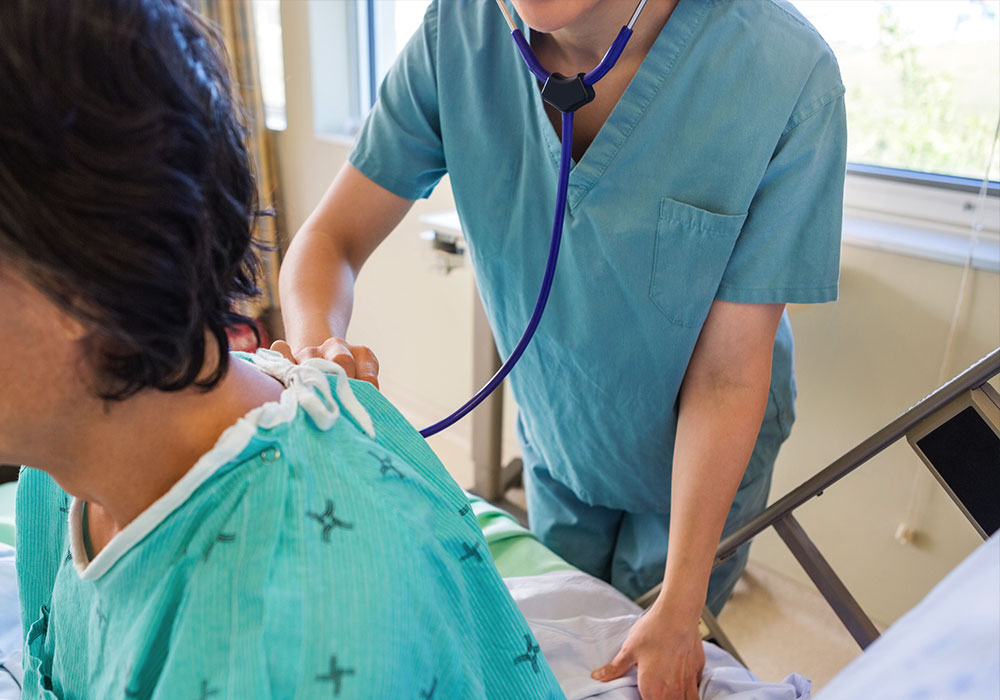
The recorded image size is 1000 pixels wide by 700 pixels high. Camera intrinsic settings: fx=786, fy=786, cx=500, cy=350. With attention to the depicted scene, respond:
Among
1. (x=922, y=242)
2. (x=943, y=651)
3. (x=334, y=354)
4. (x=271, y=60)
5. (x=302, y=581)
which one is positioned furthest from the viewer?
(x=271, y=60)

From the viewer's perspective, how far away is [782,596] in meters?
2.07

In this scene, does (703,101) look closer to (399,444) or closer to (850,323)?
(399,444)

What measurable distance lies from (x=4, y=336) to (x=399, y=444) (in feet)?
1.08

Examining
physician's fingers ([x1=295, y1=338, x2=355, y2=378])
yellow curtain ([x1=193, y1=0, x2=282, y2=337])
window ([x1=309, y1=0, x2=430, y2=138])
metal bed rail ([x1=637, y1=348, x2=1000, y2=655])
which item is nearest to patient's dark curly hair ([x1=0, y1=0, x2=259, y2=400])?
physician's fingers ([x1=295, y1=338, x2=355, y2=378])

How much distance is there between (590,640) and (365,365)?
44cm

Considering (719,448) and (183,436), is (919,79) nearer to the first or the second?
(719,448)

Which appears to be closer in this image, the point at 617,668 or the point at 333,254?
the point at 617,668

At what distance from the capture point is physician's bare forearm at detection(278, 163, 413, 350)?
96 cm

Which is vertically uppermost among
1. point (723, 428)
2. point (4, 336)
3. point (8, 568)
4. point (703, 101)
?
point (703, 101)

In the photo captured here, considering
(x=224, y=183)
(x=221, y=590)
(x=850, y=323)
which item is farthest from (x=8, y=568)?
(x=850, y=323)

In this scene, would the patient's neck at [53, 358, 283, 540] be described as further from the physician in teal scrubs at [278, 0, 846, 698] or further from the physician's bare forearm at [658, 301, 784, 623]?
the physician's bare forearm at [658, 301, 784, 623]

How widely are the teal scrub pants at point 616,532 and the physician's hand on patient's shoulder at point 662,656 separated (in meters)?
0.27

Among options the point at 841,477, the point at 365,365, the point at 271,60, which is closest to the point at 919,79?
the point at 841,477

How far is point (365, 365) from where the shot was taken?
2.69 feet
